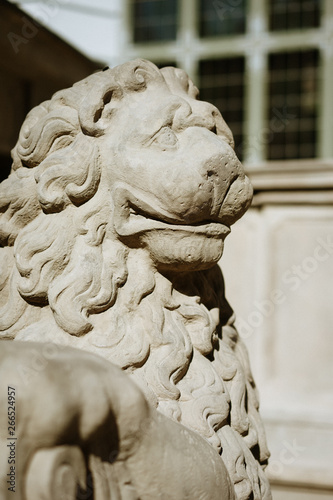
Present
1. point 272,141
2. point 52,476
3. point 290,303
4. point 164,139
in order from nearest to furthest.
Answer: point 52,476, point 164,139, point 290,303, point 272,141

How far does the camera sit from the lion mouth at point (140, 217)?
167 cm

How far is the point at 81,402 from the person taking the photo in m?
1.23

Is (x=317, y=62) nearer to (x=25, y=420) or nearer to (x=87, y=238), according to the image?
(x=87, y=238)

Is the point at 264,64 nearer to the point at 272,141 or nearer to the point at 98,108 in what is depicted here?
the point at 272,141

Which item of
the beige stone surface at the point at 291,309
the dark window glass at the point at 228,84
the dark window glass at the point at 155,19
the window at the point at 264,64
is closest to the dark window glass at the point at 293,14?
the window at the point at 264,64

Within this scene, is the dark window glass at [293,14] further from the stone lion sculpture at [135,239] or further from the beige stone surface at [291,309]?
the stone lion sculpture at [135,239]

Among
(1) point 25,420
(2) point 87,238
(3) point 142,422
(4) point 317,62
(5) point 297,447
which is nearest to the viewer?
(1) point 25,420

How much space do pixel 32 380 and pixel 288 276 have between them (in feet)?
→ 9.64

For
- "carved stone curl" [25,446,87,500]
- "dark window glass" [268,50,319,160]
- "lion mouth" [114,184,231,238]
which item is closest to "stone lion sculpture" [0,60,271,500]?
"lion mouth" [114,184,231,238]

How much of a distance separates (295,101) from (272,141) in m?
0.37

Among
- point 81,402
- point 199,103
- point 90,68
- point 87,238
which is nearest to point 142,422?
point 81,402

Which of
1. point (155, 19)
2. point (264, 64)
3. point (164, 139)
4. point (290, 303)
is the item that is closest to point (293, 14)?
point (264, 64)

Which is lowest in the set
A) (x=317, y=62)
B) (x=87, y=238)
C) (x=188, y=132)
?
(x=87, y=238)

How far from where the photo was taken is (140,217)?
5.58ft
